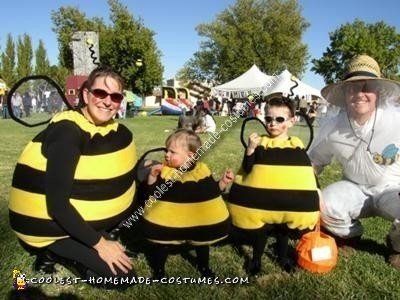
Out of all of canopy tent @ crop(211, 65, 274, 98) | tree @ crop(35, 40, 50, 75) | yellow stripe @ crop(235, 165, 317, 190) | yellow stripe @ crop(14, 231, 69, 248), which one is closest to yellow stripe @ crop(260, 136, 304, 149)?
yellow stripe @ crop(235, 165, 317, 190)

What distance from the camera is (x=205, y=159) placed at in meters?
8.96

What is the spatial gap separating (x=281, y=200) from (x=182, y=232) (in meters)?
0.74

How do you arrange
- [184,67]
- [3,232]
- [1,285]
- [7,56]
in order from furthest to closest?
[7,56] < [184,67] < [3,232] < [1,285]

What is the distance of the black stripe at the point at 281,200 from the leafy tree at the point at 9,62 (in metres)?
63.4

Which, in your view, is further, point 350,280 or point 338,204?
point 338,204

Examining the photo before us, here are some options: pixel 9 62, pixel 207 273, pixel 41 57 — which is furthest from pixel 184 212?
pixel 41 57

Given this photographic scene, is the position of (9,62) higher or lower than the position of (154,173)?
lower

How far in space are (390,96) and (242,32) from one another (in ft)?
151

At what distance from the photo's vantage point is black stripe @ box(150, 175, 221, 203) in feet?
11.1

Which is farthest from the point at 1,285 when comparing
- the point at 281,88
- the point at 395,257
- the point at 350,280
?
the point at 281,88

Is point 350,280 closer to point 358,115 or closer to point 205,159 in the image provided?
point 358,115

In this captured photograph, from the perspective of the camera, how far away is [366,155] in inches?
153

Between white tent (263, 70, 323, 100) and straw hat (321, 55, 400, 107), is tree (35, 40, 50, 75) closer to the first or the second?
white tent (263, 70, 323, 100)

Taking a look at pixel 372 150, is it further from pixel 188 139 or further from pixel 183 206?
pixel 183 206
